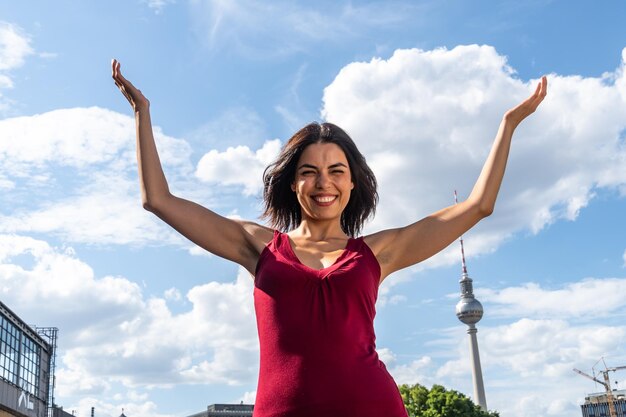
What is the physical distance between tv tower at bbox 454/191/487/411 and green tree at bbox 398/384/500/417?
5825 centimetres


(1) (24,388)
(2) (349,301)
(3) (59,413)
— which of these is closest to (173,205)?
(2) (349,301)

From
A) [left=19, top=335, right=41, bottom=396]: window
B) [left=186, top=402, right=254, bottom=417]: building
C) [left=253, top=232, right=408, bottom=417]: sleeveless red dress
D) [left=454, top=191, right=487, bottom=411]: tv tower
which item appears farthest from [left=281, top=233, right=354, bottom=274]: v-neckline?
[left=186, top=402, right=254, bottom=417]: building

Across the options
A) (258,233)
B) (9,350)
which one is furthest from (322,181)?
(9,350)

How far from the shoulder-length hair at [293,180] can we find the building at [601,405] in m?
149

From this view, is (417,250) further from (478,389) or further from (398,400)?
(478,389)

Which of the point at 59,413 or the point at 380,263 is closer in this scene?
the point at 380,263

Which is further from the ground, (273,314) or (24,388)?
(24,388)

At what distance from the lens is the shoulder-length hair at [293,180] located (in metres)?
3.67

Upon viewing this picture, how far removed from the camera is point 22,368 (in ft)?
162

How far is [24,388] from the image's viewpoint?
49.1 metres

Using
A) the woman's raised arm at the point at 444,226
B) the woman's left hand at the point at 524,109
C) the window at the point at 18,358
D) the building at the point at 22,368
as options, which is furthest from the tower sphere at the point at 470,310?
the woman's raised arm at the point at 444,226

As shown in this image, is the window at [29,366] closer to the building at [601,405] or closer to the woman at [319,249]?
the woman at [319,249]

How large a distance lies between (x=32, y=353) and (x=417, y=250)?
175 feet

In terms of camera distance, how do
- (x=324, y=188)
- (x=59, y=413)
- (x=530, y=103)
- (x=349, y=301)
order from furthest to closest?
(x=59, y=413)
(x=530, y=103)
(x=324, y=188)
(x=349, y=301)
